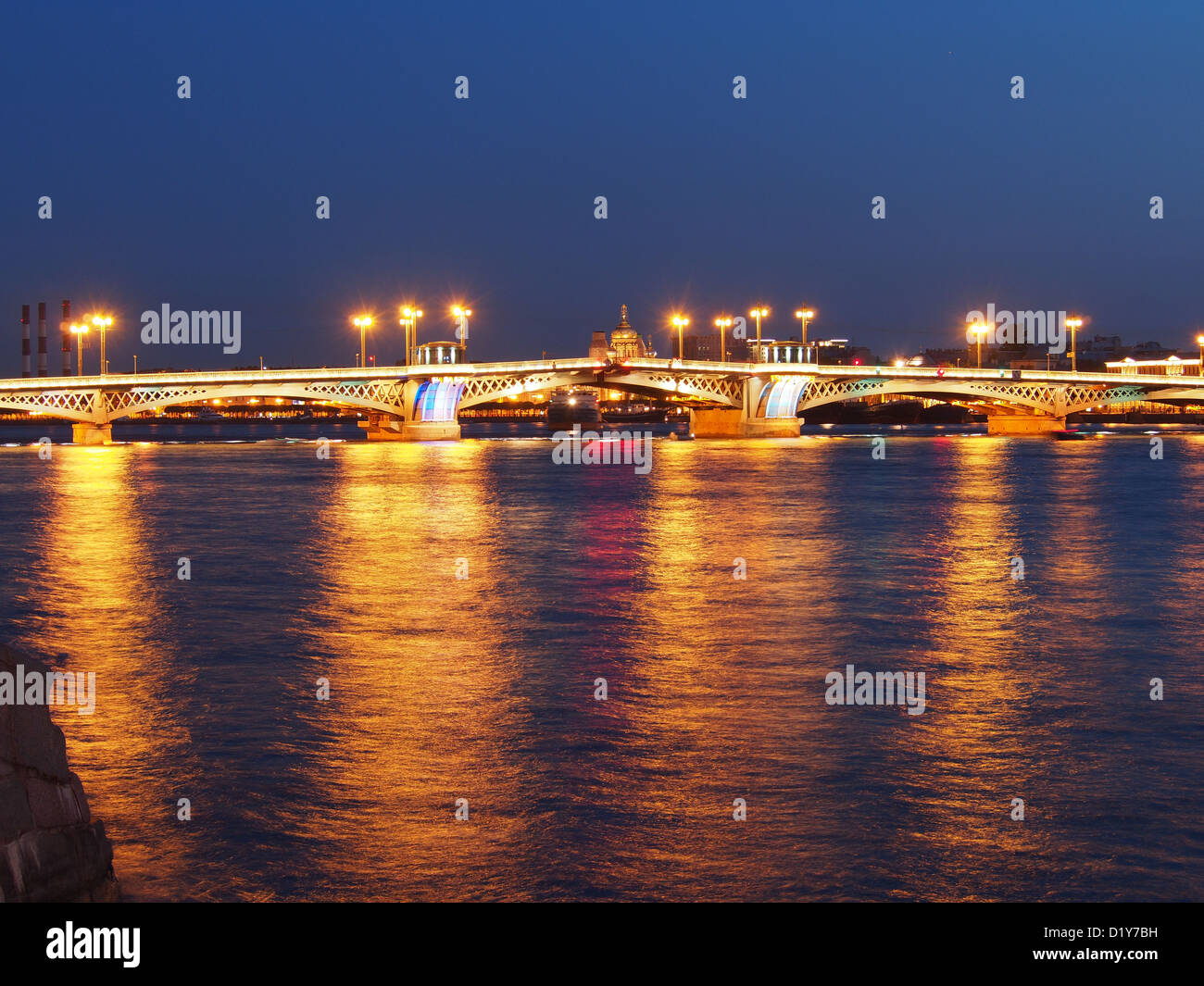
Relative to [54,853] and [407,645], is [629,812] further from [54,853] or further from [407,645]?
[407,645]

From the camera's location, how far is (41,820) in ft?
21.5

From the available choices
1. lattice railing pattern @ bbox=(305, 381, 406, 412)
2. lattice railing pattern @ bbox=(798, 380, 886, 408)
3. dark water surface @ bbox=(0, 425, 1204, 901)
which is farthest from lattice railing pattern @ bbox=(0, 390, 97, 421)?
dark water surface @ bbox=(0, 425, 1204, 901)

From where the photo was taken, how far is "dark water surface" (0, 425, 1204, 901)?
7.69 metres

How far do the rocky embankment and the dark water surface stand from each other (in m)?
0.60

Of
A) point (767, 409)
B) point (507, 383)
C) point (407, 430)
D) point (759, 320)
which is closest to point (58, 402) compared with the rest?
point (407, 430)

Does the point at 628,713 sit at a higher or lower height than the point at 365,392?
lower

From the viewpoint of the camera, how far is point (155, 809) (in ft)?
28.6

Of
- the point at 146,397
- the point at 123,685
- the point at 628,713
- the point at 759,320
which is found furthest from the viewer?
the point at 759,320

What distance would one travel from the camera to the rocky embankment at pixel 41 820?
6324 mm

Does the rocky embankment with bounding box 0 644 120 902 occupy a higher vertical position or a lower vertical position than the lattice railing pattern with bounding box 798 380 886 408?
lower

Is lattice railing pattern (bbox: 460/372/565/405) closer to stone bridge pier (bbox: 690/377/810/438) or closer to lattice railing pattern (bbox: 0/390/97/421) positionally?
stone bridge pier (bbox: 690/377/810/438)

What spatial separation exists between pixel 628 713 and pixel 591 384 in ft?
322

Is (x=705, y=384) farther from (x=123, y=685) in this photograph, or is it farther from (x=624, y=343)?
(x=123, y=685)
